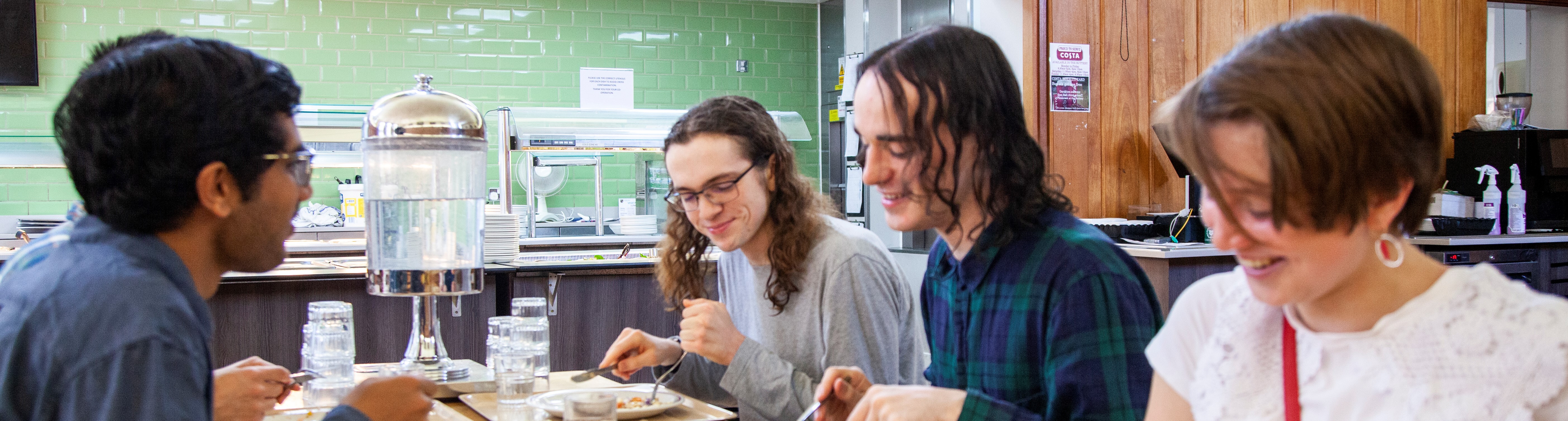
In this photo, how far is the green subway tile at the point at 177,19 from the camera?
652 cm

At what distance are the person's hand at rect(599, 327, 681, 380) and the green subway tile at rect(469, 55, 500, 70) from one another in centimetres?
541

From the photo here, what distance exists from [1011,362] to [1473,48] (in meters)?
6.30

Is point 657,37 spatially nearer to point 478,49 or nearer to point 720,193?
point 478,49

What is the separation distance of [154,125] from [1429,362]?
1.28m

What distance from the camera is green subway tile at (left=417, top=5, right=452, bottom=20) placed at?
23.0 feet

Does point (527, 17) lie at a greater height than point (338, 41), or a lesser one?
greater

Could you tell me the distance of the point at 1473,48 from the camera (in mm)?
6285

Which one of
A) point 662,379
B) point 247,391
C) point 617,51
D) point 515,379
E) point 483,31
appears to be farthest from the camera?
point 617,51

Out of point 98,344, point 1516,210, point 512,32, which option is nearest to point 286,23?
point 512,32

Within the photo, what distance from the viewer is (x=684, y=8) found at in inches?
298

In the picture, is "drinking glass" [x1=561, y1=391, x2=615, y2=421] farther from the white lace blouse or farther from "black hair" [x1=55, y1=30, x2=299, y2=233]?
the white lace blouse

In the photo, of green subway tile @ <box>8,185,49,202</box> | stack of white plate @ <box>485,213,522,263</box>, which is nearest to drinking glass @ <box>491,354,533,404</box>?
stack of white plate @ <box>485,213,522,263</box>

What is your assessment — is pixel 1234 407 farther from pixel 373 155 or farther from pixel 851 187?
pixel 851 187

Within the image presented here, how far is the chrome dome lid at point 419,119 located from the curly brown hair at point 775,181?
42cm
